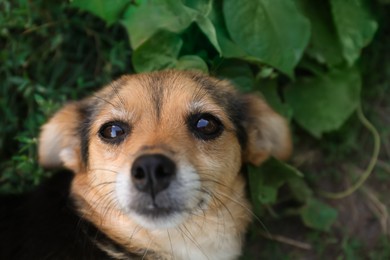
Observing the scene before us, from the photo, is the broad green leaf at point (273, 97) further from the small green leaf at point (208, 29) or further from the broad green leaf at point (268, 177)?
the small green leaf at point (208, 29)

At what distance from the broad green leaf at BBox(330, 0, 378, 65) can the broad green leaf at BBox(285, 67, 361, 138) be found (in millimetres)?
283

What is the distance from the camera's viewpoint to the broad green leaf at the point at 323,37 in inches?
170

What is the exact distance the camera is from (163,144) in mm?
2912

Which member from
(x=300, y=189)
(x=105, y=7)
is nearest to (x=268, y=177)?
(x=300, y=189)

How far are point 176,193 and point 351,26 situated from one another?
224cm

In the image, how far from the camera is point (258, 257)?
15.3 feet

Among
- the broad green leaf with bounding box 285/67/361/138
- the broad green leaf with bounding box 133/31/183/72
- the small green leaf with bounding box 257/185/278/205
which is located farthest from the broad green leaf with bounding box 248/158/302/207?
the broad green leaf with bounding box 133/31/183/72

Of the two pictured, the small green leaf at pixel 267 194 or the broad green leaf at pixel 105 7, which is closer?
the broad green leaf at pixel 105 7

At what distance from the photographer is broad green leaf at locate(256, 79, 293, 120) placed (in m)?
4.27

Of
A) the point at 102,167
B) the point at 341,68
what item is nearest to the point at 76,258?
the point at 102,167

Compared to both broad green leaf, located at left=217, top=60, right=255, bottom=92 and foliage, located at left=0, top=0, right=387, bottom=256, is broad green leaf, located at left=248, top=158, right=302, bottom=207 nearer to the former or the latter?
foliage, located at left=0, top=0, right=387, bottom=256

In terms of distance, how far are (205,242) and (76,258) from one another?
84cm

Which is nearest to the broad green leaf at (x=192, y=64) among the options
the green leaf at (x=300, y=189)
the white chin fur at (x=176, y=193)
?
the white chin fur at (x=176, y=193)

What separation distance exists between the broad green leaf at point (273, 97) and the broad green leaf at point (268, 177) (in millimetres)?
474
